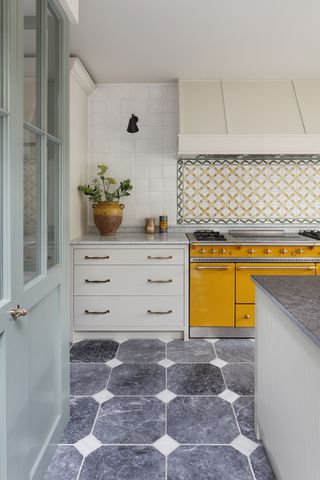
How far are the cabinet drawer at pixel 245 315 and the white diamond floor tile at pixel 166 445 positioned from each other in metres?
1.56

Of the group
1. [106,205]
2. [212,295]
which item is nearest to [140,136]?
[106,205]

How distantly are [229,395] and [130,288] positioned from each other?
128 cm

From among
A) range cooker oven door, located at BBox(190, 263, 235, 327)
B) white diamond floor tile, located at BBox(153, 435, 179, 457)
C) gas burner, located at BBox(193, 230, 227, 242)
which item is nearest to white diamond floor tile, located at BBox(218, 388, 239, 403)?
white diamond floor tile, located at BBox(153, 435, 179, 457)

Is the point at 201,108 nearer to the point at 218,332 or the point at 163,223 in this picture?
the point at 163,223

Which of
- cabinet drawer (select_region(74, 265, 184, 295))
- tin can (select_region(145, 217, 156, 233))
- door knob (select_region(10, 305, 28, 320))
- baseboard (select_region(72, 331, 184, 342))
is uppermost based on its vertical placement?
tin can (select_region(145, 217, 156, 233))

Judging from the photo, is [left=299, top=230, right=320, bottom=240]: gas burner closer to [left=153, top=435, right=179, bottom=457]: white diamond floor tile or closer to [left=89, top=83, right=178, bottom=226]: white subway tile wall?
[left=89, top=83, right=178, bottom=226]: white subway tile wall

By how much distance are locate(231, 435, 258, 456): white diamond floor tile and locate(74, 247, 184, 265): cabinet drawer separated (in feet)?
5.21

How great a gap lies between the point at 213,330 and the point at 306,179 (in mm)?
1909

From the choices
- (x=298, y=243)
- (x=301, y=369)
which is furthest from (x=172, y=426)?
(x=298, y=243)

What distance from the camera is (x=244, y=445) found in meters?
1.77

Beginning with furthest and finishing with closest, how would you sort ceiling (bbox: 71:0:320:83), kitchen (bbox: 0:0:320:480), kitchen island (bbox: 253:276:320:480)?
ceiling (bbox: 71:0:320:83)
kitchen (bbox: 0:0:320:480)
kitchen island (bbox: 253:276:320:480)

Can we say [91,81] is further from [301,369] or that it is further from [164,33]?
[301,369]

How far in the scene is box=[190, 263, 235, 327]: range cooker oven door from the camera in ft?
10.5

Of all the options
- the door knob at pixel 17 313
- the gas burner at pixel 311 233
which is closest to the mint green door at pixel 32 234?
the door knob at pixel 17 313
